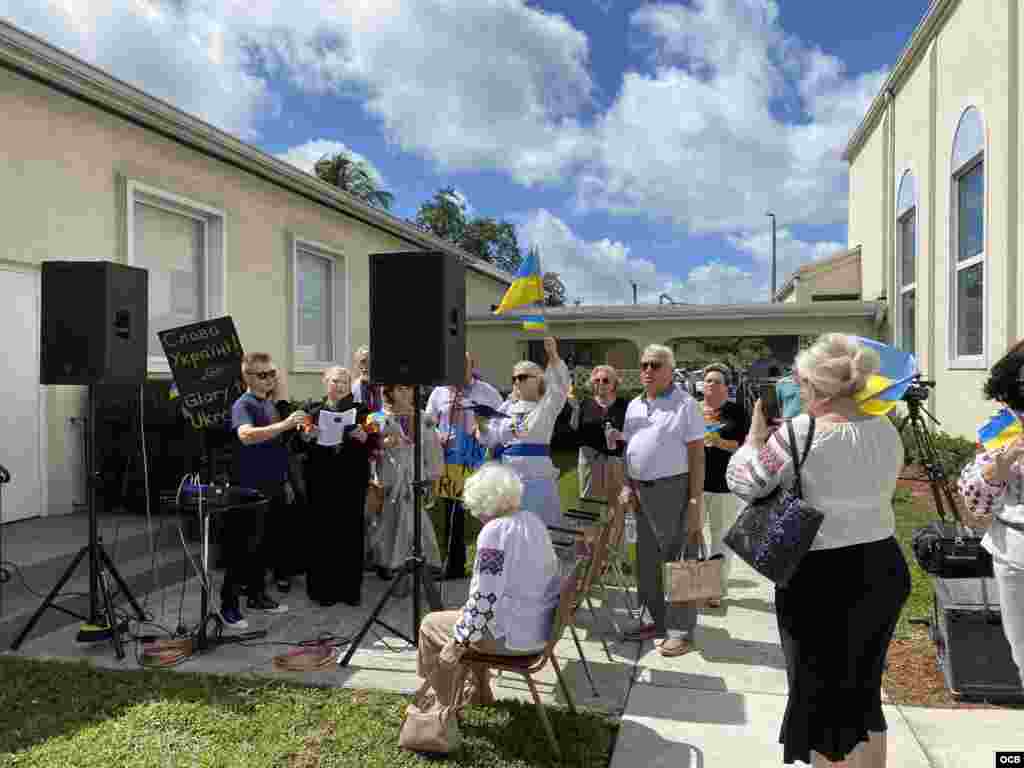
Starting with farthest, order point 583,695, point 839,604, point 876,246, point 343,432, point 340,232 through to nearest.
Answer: point 876,246 < point 340,232 < point 343,432 < point 583,695 < point 839,604

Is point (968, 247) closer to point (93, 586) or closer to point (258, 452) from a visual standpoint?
point (258, 452)

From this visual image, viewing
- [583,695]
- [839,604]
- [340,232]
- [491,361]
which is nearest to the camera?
[839,604]

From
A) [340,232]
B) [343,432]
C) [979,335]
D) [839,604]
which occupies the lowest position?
[839,604]

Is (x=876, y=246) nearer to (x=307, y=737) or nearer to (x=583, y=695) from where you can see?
(x=583, y=695)

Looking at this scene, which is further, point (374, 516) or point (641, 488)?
point (374, 516)

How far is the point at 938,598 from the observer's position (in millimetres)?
3898

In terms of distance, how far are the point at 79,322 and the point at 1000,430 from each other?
15.7ft

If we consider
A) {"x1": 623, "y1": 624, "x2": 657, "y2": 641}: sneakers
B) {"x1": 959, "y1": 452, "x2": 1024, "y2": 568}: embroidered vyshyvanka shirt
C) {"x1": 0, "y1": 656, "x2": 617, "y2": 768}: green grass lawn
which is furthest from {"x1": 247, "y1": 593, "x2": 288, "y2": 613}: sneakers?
{"x1": 959, "y1": 452, "x2": 1024, "y2": 568}: embroidered vyshyvanka shirt

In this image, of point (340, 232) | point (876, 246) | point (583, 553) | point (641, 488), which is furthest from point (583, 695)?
point (876, 246)

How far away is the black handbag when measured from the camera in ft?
8.01

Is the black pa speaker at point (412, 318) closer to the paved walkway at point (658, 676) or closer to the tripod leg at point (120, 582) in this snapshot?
the paved walkway at point (658, 676)

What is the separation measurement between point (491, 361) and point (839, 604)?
16.3 metres

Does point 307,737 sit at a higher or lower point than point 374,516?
lower

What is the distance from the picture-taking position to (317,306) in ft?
38.2
